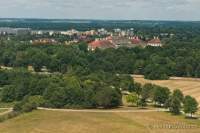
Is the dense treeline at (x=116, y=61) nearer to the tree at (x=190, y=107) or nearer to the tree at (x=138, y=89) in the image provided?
the tree at (x=138, y=89)

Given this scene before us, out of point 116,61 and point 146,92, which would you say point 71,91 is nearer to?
point 146,92

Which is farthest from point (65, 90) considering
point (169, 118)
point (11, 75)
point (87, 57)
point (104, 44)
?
point (104, 44)

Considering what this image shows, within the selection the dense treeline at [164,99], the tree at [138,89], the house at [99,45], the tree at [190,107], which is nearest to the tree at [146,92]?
the dense treeline at [164,99]

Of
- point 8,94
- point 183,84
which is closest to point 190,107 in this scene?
point 8,94

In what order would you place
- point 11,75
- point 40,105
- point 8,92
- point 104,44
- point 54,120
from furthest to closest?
1. point 104,44
2. point 11,75
3. point 8,92
4. point 40,105
5. point 54,120

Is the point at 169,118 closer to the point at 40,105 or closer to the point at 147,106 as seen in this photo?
the point at 147,106

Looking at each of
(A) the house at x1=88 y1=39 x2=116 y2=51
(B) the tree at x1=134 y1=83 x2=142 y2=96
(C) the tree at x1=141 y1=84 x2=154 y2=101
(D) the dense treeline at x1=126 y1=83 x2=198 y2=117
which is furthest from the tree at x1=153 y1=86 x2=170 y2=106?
(A) the house at x1=88 y1=39 x2=116 y2=51
